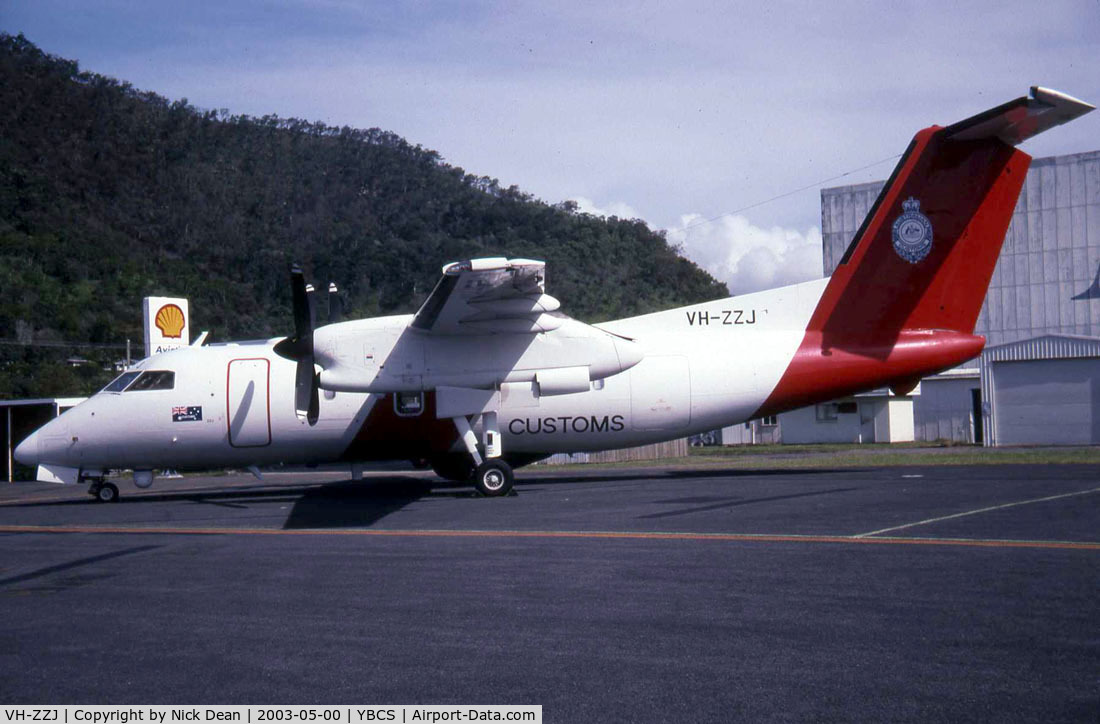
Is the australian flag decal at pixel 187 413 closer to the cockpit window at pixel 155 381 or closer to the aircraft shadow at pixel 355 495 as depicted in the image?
the cockpit window at pixel 155 381

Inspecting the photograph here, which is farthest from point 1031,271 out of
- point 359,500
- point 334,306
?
point 359,500

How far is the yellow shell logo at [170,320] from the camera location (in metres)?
28.6

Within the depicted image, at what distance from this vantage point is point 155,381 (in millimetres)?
17891

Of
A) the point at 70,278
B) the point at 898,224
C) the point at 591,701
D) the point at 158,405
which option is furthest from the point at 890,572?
the point at 70,278

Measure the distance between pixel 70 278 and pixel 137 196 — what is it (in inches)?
1032

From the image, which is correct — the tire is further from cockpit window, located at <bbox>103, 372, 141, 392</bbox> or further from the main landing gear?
cockpit window, located at <bbox>103, 372, 141, 392</bbox>

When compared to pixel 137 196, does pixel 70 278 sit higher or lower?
lower

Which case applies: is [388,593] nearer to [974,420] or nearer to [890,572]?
[890,572]

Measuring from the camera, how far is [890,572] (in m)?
7.85

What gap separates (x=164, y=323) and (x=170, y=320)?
0.24m

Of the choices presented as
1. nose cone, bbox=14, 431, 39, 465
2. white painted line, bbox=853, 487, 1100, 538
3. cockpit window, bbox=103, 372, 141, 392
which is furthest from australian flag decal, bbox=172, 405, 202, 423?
white painted line, bbox=853, 487, 1100, 538

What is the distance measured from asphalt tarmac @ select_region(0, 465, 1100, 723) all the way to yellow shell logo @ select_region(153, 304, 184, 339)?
638 inches

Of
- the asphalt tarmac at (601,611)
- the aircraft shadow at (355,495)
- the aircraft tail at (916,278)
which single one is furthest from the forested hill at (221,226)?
the asphalt tarmac at (601,611)

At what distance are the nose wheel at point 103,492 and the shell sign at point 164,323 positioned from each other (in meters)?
9.64
